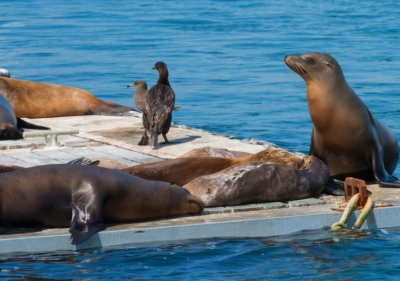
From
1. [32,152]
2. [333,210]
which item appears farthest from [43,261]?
[32,152]

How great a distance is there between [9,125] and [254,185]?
4.15m

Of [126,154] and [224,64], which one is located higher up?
[126,154]

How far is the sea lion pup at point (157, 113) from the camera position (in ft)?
34.0

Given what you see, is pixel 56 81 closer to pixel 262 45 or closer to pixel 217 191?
pixel 262 45

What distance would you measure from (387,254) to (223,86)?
1375 cm

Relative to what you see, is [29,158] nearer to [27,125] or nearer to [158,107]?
[158,107]

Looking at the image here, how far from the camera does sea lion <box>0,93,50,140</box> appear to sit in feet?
35.4

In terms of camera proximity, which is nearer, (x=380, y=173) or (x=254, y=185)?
(x=254, y=185)

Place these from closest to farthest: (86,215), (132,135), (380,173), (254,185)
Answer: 1. (86,215)
2. (254,185)
3. (380,173)
4. (132,135)

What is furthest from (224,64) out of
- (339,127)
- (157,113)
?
(339,127)

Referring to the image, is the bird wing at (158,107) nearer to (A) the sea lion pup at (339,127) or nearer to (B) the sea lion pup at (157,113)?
(B) the sea lion pup at (157,113)

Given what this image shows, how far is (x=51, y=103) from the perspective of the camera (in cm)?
1340

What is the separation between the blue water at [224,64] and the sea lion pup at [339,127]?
1365mm

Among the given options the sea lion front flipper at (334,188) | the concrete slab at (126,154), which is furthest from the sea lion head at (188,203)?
the concrete slab at (126,154)
